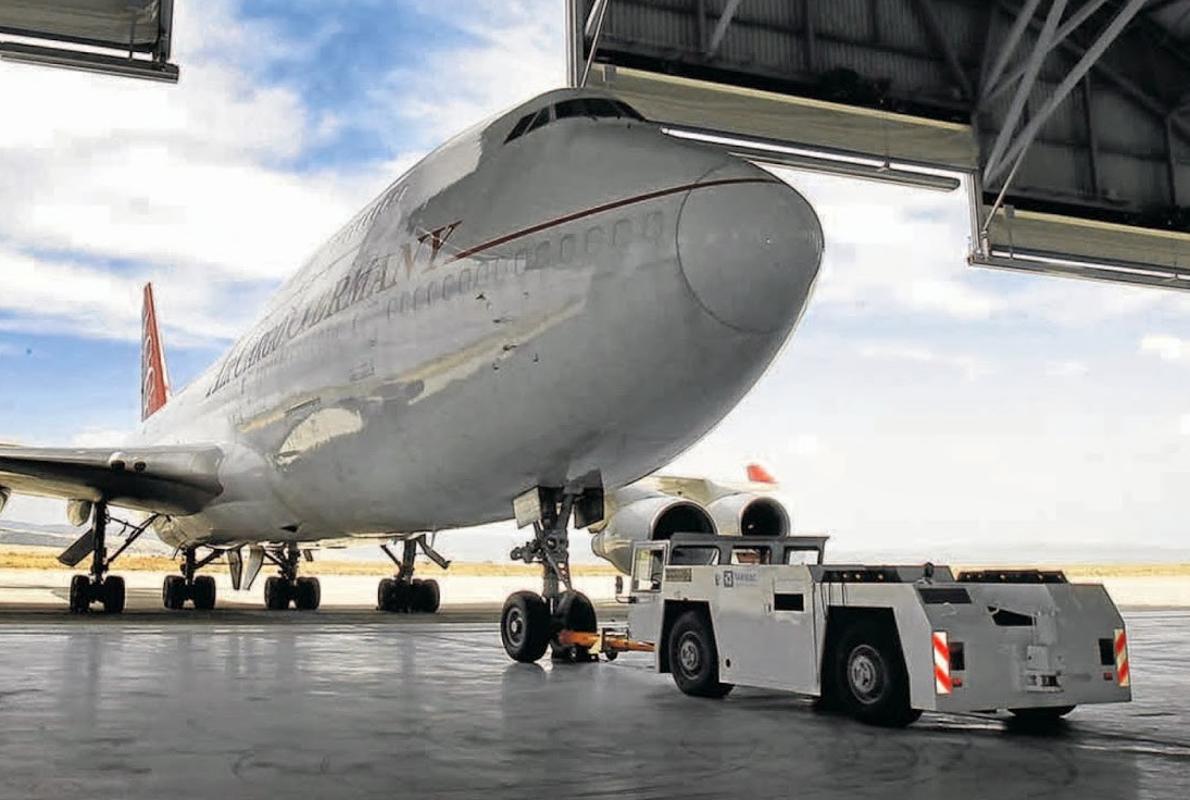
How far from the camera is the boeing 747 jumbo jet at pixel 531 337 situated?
742 cm

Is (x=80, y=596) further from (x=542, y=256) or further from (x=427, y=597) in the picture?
(x=542, y=256)

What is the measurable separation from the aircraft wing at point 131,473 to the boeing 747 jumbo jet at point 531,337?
109 cm

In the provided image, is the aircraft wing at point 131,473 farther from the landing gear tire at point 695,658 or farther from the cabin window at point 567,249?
the landing gear tire at point 695,658

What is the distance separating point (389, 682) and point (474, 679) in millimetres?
603

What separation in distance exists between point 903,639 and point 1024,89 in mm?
13458

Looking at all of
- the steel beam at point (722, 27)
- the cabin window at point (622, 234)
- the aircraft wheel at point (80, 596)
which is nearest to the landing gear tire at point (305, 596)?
the aircraft wheel at point (80, 596)

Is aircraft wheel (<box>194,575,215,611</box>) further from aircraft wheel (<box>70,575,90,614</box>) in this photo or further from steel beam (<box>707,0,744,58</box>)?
steel beam (<box>707,0,744,58</box>)

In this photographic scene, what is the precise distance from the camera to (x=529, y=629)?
9.16 meters

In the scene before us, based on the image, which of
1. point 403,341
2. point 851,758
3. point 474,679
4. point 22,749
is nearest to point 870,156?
point 403,341

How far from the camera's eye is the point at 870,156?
18516 mm

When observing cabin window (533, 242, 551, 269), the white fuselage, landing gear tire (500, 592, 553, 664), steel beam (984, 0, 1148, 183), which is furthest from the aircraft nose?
steel beam (984, 0, 1148, 183)

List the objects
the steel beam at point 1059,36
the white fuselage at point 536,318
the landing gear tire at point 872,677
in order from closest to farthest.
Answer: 1. the landing gear tire at point 872,677
2. the white fuselage at point 536,318
3. the steel beam at point 1059,36

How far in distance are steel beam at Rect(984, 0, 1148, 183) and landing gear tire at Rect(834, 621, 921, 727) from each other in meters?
12.1

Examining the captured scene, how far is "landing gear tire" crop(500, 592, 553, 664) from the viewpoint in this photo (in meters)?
9.18
